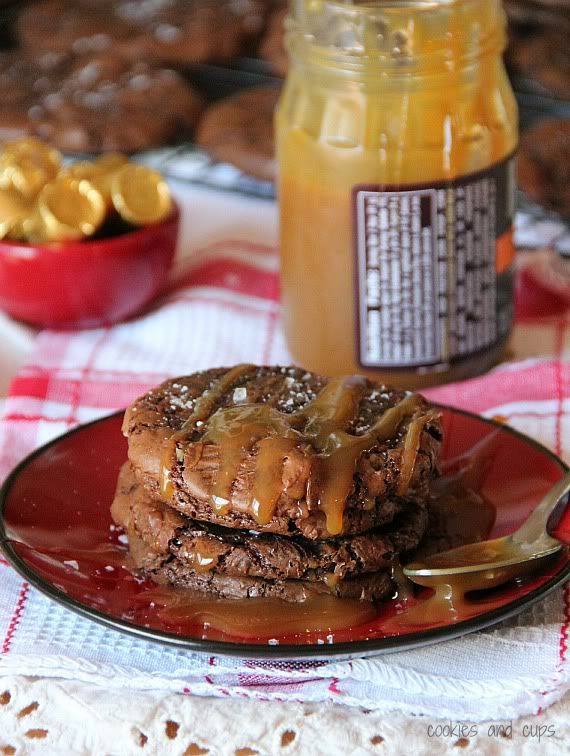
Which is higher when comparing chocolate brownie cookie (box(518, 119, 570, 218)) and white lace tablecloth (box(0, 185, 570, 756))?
white lace tablecloth (box(0, 185, 570, 756))

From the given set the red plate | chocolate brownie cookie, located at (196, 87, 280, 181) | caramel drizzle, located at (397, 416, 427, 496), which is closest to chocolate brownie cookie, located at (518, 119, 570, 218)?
chocolate brownie cookie, located at (196, 87, 280, 181)

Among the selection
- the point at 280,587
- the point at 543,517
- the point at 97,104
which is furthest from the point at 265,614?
the point at 97,104

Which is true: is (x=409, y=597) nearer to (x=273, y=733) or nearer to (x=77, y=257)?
(x=273, y=733)

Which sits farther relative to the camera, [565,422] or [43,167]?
[43,167]

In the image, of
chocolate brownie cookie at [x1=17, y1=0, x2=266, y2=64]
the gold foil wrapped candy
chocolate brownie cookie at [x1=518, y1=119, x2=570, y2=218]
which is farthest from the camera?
chocolate brownie cookie at [x1=17, y1=0, x2=266, y2=64]

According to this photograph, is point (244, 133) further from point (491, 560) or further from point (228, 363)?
point (491, 560)

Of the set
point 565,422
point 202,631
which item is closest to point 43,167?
point 565,422

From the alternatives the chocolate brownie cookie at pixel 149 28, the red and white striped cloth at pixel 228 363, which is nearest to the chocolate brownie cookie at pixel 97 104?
the chocolate brownie cookie at pixel 149 28

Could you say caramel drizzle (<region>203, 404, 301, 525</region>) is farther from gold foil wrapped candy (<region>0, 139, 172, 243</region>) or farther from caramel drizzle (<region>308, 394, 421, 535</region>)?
gold foil wrapped candy (<region>0, 139, 172, 243</region>)
